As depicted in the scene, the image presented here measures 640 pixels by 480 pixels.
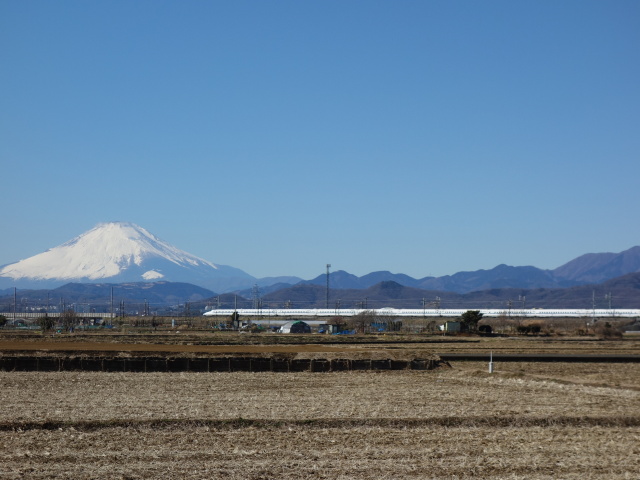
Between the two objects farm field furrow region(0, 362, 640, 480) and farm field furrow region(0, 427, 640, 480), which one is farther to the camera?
farm field furrow region(0, 362, 640, 480)

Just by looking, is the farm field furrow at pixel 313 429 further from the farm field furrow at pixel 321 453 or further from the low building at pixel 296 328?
the low building at pixel 296 328

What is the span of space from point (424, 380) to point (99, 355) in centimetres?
1576

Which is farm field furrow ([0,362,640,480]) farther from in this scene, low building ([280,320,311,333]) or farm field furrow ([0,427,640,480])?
low building ([280,320,311,333])

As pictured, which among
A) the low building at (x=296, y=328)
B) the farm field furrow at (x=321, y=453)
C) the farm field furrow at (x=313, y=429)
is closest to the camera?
the farm field furrow at (x=321, y=453)

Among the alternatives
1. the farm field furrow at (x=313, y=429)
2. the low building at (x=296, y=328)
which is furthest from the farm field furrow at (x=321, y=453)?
the low building at (x=296, y=328)

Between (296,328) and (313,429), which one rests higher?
(313,429)

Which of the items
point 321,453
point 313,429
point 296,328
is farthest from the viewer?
point 296,328

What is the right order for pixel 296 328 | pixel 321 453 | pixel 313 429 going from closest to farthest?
pixel 321 453 → pixel 313 429 → pixel 296 328

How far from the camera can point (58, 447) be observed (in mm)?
16922

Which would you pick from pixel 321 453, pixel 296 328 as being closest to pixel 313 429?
pixel 321 453

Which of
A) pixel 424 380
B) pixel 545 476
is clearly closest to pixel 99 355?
pixel 424 380

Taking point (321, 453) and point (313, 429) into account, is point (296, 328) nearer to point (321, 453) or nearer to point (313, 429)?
point (313, 429)

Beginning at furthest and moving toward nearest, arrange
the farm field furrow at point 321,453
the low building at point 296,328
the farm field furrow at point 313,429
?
the low building at point 296,328 < the farm field furrow at point 313,429 < the farm field furrow at point 321,453

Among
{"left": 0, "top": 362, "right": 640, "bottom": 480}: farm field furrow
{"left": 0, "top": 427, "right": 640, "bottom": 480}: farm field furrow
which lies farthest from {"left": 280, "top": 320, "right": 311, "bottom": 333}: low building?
{"left": 0, "top": 427, "right": 640, "bottom": 480}: farm field furrow
